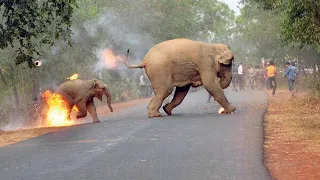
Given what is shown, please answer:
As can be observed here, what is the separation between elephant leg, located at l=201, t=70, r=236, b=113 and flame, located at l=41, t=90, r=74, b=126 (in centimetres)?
449

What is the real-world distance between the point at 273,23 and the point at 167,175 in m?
34.1

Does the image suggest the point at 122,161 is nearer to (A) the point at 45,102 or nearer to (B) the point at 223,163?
(B) the point at 223,163

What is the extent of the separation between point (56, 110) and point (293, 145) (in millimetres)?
10366

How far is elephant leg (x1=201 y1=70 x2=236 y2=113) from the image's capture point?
1777 centimetres

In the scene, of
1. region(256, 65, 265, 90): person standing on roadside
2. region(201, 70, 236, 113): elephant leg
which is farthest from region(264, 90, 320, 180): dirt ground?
region(256, 65, 265, 90): person standing on roadside

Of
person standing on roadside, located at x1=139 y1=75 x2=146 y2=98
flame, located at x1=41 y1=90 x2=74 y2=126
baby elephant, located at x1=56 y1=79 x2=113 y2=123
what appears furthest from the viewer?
person standing on roadside, located at x1=139 y1=75 x2=146 y2=98

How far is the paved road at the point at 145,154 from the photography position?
7.80 metres

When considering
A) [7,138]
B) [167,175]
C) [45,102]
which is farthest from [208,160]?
[45,102]

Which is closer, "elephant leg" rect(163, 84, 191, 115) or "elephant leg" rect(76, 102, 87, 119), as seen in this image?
"elephant leg" rect(76, 102, 87, 119)

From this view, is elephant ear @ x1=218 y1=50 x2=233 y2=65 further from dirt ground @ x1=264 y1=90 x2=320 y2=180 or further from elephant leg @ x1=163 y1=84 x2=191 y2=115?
dirt ground @ x1=264 y1=90 x2=320 y2=180

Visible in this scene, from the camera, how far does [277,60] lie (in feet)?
169

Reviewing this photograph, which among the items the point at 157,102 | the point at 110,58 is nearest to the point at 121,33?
the point at 110,58

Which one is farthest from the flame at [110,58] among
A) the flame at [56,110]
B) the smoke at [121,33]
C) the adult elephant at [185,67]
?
the adult elephant at [185,67]

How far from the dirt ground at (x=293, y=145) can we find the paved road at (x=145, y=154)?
0.73 feet
